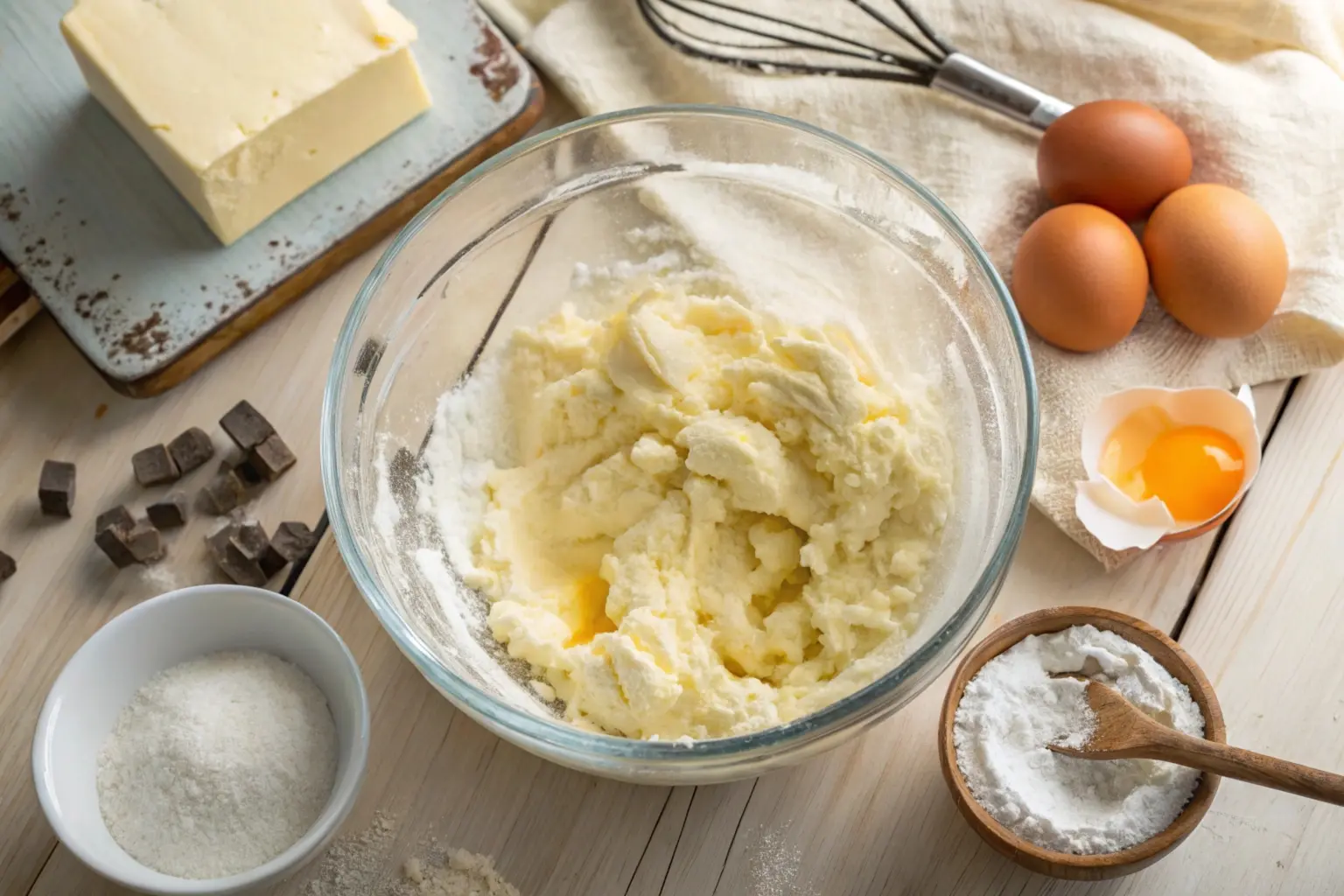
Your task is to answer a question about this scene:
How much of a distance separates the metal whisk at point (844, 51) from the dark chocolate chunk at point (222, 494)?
0.99m

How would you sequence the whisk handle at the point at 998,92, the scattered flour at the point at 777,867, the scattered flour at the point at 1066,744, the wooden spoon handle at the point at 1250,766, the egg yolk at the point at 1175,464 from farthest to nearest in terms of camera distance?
the whisk handle at the point at 998,92 → the egg yolk at the point at 1175,464 → the scattered flour at the point at 777,867 → the scattered flour at the point at 1066,744 → the wooden spoon handle at the point at 1250,766

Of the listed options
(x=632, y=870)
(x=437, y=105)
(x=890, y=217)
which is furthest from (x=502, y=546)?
(x=437, y=105)

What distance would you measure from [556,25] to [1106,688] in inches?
53.3

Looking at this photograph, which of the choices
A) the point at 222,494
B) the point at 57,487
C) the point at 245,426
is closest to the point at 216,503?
the point at 222,494

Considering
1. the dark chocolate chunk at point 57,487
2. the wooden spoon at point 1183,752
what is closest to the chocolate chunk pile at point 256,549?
the dark chocolate chunk at point 57,487

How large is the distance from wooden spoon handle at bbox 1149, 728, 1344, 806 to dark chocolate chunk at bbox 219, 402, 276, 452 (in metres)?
1.27

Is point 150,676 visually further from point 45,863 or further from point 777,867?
point 777,867

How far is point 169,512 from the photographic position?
1.72 m

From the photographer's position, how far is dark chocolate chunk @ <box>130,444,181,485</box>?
68.9 inches

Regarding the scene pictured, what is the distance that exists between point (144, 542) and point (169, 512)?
0.18 ft

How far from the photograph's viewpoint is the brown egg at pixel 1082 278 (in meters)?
1.69

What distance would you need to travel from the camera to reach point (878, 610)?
4.72ft

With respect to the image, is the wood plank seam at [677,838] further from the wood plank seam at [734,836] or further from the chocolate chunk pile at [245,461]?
the chocolate chunk pile at [245,461]

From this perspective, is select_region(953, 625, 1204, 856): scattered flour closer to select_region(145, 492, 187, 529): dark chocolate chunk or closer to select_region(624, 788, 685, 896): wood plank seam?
select_region(624, 788, 685, 896): wood plank seam
